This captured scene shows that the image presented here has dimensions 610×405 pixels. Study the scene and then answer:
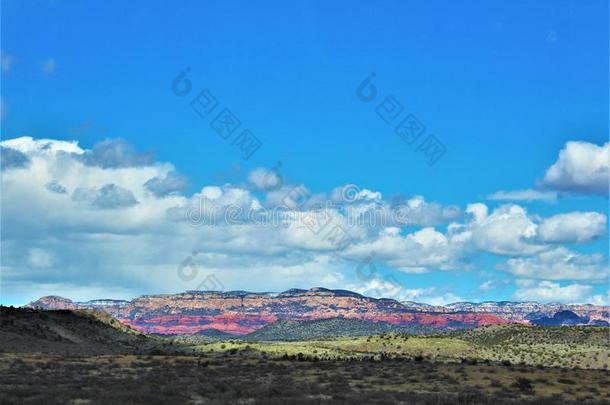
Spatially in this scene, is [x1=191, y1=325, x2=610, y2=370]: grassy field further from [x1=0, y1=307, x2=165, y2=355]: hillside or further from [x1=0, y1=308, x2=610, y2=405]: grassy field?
[x1=0, y1=308, x2=610, y2=405]: grassy field

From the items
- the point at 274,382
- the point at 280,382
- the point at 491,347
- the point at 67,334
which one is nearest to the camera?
the point at 274,382

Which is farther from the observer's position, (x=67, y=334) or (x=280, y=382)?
(x=67, y=334)

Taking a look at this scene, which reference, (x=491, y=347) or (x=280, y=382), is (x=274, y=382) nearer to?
(x=280, y=382)

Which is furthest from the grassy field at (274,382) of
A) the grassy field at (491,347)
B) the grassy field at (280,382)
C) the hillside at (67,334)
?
the grassy field at (491,347)

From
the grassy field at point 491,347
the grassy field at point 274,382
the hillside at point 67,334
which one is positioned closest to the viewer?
the grassy field at point 274,382

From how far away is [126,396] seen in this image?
36.5m

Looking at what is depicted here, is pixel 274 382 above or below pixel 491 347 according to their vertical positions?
below

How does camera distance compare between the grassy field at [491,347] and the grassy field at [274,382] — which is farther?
the grassy field at [491,347]

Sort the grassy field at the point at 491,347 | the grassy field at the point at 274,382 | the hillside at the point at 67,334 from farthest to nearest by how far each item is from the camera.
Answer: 1. the grassy field at the point at 491,347
2. the hillside at the point at 67,334
3. the grassy field at the point at 274,382

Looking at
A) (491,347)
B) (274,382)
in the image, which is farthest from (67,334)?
(274,382)

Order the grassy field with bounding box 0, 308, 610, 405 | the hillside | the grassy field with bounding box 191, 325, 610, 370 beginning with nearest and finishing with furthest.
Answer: the grassy field with bounding box 0, 308, 610, 405 → the hillside → the grassy field with bounding box 191, 325, 610, 370

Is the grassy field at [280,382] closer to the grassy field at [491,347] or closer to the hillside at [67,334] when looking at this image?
the hillside at [67,334]

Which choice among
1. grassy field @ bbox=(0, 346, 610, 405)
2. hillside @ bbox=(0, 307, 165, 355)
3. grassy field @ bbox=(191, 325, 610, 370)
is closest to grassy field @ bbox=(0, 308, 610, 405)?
grassy field @ bbox=(0, 346, 610, 405)

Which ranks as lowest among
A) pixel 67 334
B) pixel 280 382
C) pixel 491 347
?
pixel 280 382
